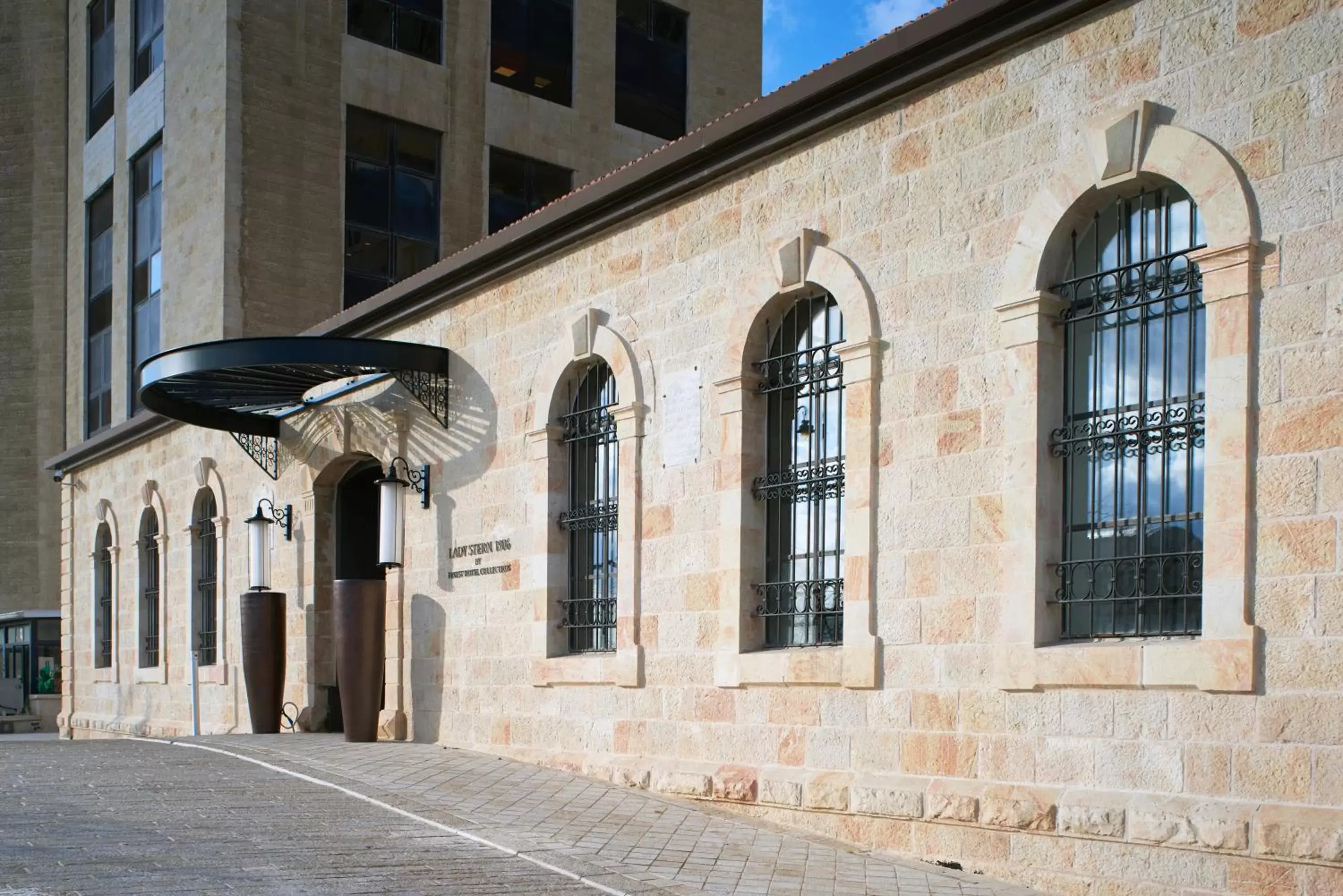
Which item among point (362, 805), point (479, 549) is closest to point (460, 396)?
point (479, 549)

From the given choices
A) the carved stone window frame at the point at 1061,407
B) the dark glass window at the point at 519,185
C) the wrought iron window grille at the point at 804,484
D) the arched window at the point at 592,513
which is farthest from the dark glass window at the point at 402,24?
the carved stone window frame at the point at 1061,407

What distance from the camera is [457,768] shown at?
1153cm

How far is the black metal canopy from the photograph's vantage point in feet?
44.7

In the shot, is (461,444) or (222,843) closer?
(222,843)

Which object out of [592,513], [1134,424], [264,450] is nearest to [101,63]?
[264,450]

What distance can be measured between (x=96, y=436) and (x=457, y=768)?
42.8 ft

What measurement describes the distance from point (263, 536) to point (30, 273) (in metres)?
21.1

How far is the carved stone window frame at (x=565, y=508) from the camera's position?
11156 millimetres

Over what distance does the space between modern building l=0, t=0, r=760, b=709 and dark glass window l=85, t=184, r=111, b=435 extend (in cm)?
7

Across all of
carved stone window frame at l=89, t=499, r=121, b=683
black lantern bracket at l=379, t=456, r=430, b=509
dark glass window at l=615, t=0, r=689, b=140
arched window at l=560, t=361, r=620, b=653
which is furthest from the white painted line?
dark glass window at l=615, t=0, r=689, b=140

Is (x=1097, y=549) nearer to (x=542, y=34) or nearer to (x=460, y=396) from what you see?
A: (x=460, y=396)

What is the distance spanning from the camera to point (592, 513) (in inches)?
473

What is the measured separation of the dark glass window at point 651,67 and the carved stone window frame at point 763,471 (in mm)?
17331

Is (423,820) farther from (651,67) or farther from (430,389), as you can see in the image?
(651,67)
